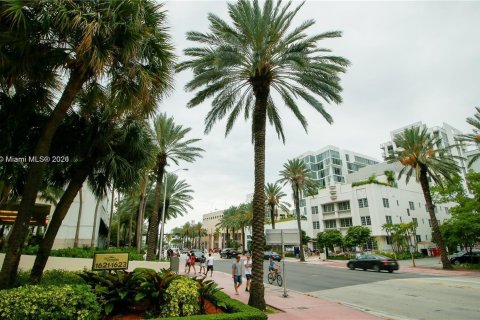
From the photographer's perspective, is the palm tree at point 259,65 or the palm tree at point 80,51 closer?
the palm tree at point 80,51

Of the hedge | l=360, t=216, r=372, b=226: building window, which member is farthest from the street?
l=360, t=216, r=372, b=226: building window

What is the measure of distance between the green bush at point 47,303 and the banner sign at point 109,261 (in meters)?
3.25

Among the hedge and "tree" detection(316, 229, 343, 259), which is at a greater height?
"tree" detection(316, 229, 343, 259)

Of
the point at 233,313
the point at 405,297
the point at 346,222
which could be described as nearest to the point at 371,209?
the point at 346,222

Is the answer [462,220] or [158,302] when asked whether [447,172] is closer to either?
[462,220]

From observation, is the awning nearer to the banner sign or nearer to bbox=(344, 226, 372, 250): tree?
the banner sign

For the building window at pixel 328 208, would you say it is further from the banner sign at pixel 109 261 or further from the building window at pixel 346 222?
the banner sign at pixel 109 261

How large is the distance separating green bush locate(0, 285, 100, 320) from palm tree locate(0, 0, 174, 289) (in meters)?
1.23

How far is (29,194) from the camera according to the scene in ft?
25.1

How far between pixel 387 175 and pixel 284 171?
22960 mm

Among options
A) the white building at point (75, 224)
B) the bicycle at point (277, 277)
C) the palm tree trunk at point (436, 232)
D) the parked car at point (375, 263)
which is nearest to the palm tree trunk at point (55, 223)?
the bicycle at point (277, 277)

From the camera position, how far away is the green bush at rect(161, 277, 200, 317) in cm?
757

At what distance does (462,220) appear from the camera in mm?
28859

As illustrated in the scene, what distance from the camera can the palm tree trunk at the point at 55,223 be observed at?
364 inches
